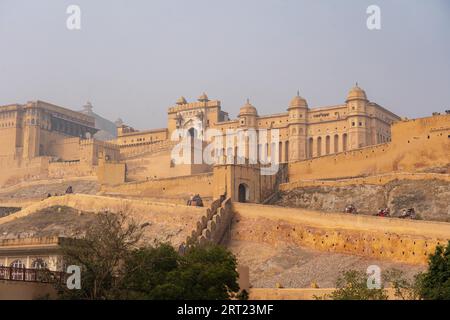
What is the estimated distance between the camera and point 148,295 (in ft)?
99.1

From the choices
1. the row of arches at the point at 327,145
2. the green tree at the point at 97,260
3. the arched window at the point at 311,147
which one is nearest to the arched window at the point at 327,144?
the row of arches at the point at 327,145

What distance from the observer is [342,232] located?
48906 mm

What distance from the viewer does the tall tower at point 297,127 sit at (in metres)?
77.9

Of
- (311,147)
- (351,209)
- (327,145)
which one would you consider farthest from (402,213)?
(311,147)

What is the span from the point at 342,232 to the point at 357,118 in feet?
93.2

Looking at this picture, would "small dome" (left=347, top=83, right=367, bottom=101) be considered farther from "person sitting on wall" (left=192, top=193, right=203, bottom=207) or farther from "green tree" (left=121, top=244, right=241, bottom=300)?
"green tree" (left=121, top=244, right=241, bottom=300)

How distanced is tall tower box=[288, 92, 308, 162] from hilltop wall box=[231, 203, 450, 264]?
22902 millimetres

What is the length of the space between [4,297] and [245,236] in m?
→ 26.3

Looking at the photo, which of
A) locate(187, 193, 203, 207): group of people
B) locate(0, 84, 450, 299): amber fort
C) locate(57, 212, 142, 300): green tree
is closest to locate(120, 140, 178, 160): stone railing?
locate(0, 84, 450, 299): amber fort

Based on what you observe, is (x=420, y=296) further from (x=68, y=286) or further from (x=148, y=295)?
(x=68, y=286)

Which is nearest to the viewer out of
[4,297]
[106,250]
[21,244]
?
[4,297]

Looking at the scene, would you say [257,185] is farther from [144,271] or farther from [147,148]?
[144,271]
